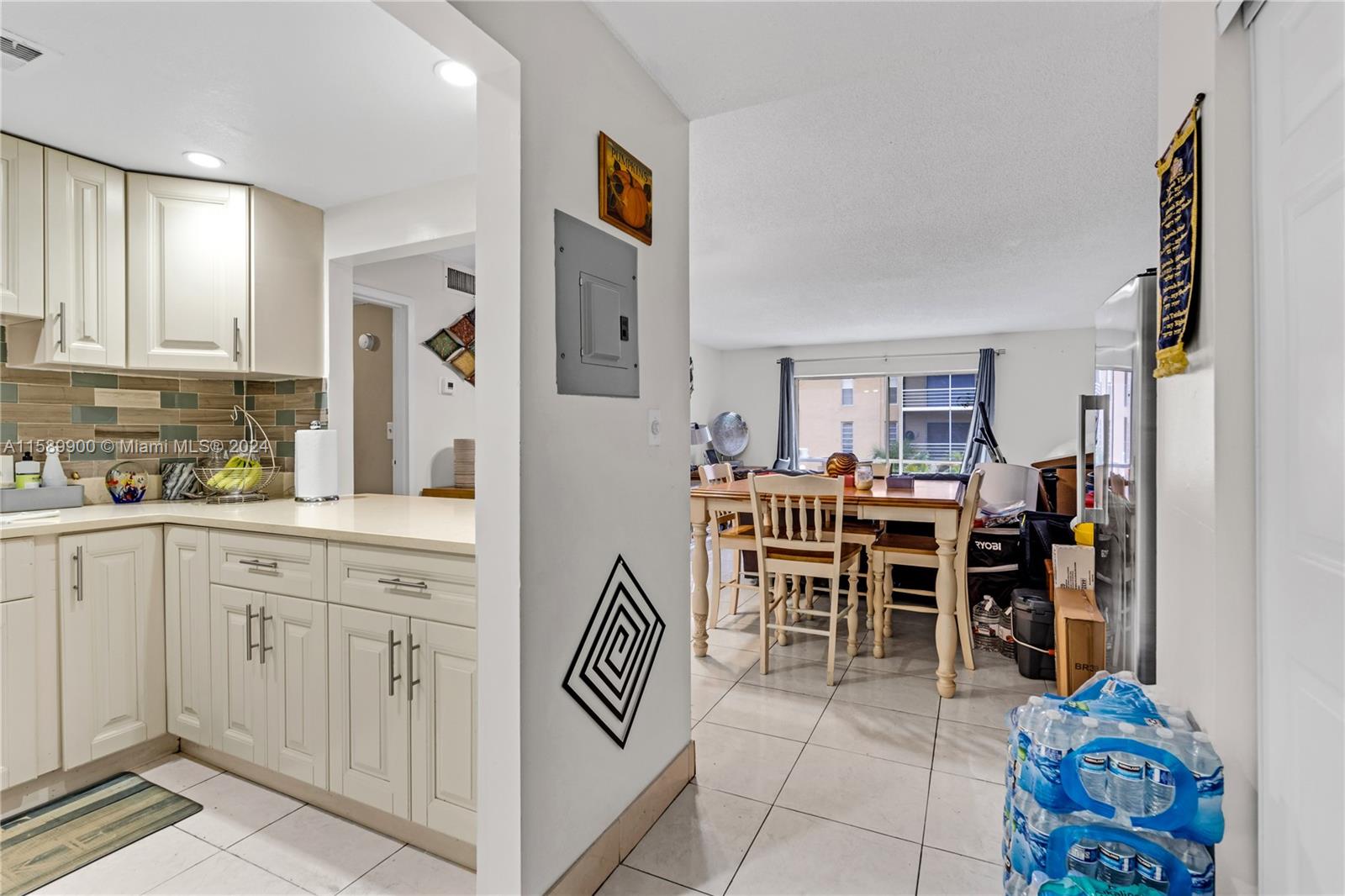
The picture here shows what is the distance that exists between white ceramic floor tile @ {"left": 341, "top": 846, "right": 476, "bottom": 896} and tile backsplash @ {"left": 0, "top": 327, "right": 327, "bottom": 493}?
1.87m

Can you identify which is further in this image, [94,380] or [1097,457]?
[94,380]

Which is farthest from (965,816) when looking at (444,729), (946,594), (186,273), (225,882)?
(186,273)

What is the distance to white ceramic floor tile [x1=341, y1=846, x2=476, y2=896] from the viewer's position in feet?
5.19

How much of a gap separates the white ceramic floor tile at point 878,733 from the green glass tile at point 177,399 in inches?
117

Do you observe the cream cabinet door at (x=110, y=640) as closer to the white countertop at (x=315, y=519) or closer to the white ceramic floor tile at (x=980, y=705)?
the white countertop at (x=315, y=519)

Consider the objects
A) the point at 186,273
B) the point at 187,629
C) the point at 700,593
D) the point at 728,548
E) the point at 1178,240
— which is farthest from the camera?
the point at 728,548

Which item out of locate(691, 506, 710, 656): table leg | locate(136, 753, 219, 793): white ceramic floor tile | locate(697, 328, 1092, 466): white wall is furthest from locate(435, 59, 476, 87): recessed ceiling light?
locate(697, 328, 1092, 466): white wall

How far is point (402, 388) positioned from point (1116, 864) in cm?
348

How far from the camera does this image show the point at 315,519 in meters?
2.05

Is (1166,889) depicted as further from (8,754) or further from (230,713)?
(8,754)

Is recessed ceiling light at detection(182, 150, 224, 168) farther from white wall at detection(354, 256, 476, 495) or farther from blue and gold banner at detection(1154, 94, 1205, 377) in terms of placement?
blue and gold banner at detection(1154, 94, 1205, 377)

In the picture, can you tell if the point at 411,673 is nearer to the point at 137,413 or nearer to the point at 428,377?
the point at 137,413

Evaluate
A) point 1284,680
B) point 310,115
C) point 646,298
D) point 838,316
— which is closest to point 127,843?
point 646,298

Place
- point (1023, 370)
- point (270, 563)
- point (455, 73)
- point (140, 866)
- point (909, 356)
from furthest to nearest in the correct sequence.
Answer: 1. point (909, 356)
2. point (1023, 370)
3. point (270, 563)
4. point (455, 73)
5. point (140, 866)
